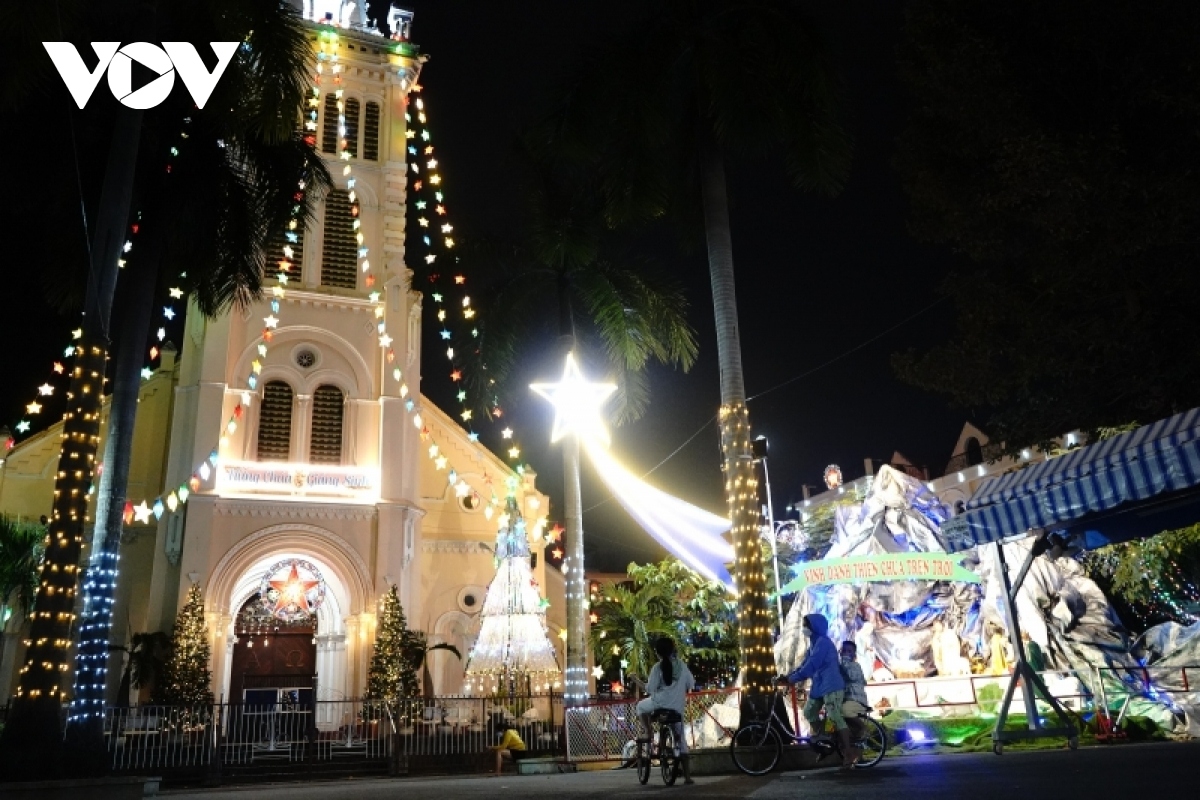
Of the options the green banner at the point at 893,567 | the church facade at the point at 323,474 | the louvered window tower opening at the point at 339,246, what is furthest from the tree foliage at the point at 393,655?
the green banner at the point at 893,567

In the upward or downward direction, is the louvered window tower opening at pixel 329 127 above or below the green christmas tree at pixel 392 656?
above

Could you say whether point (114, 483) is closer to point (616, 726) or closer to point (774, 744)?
point (616, 726)

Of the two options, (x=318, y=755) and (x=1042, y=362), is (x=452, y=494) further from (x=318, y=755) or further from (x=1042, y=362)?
(x=1042, y=362)

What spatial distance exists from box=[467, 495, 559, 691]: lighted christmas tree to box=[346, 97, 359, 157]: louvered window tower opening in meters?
13.2

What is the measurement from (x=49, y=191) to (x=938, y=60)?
42.3ft

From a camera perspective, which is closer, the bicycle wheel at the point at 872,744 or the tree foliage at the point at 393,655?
the bicycle wheel at the point at 872,744

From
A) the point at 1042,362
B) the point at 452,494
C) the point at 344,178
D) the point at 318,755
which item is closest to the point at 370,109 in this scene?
the point at 344,178

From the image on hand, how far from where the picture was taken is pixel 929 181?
13.6 metres

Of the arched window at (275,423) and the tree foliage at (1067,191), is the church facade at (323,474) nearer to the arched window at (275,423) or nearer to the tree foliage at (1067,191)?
the arched window at (275,423)

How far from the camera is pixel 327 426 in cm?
2564

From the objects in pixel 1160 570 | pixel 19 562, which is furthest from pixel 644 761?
pixel 19 562

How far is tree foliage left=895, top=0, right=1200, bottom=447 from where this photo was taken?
1116 cm

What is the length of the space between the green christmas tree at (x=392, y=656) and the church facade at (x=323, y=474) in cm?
129

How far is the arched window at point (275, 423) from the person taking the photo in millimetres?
24938
